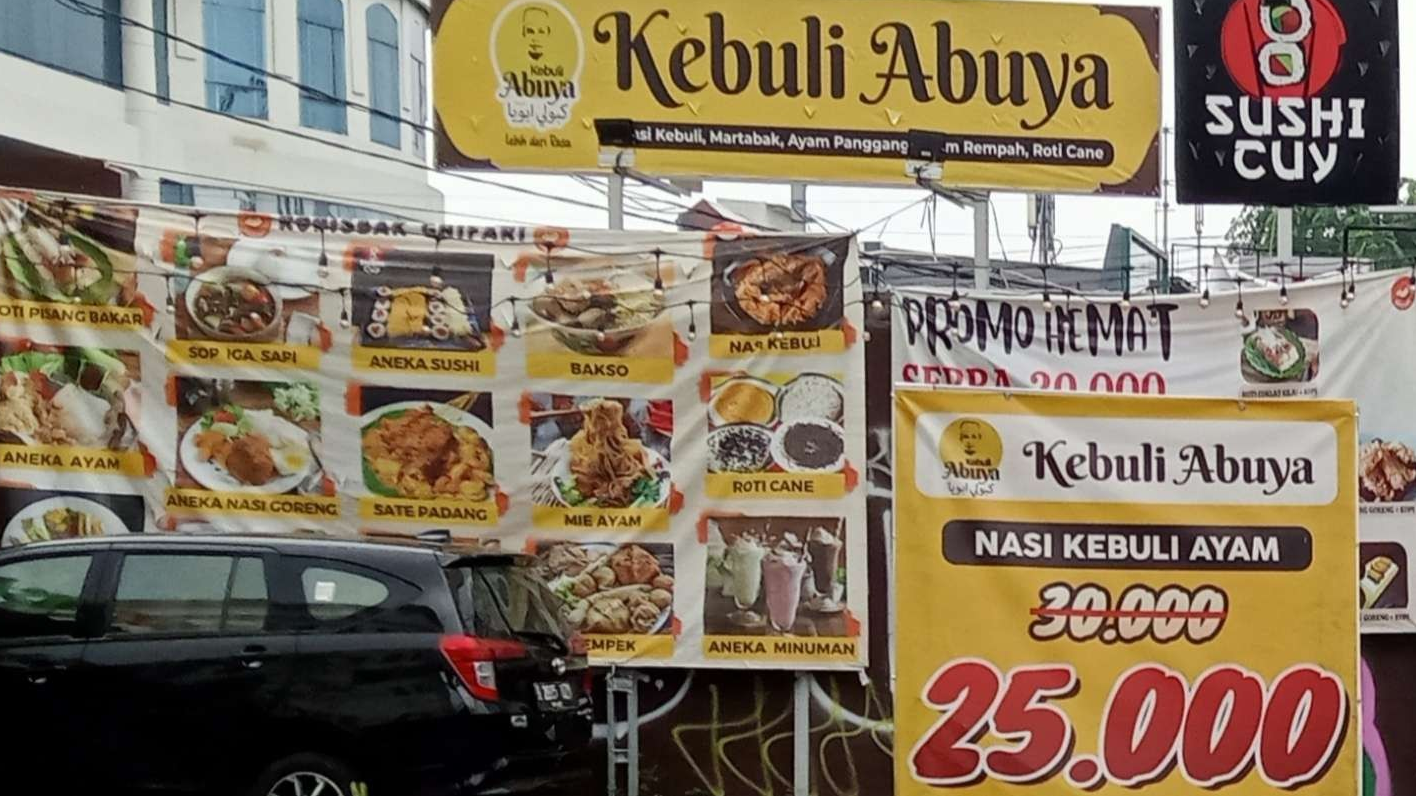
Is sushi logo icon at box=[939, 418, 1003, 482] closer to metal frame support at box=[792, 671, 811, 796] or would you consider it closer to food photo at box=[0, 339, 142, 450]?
metal frame support at box=[792, 671, 811, 796]

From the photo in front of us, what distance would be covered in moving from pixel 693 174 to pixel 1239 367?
10.9 feet

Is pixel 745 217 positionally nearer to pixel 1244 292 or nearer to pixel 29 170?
pixel 29 170

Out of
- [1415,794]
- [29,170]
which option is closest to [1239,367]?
[1415,794]

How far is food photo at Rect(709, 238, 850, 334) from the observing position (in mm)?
8633

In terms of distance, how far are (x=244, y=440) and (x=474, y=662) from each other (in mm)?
2295

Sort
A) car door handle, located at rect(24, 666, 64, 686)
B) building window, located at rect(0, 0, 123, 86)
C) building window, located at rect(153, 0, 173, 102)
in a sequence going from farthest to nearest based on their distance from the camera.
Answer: building window, located at rect(153, 0, 173, 102) < building window, located at rect(0, 0, 123, 86) < car door handle, located at rect(24, 666, 64, 686)

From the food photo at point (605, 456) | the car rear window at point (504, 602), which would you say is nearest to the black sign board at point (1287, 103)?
the food photo at point (605, 456)

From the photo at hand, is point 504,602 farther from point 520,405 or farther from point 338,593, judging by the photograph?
point 520,405

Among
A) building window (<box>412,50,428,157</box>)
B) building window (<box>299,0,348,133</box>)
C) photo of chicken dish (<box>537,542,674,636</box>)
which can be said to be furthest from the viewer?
building window (<box>412,50,428,157</box>)

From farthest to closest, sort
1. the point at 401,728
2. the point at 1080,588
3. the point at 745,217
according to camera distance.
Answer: the point at 745,217, the point at 1080,588, the point at 401,728

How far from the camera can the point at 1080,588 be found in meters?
8.35

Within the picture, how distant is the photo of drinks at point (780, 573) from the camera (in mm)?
8617

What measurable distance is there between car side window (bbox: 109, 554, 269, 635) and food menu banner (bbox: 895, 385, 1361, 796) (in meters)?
3.24

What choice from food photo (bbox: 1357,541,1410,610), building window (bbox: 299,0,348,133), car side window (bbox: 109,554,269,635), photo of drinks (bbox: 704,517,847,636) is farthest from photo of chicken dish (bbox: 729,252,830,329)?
building window (bbox: 299,0,348,133)
